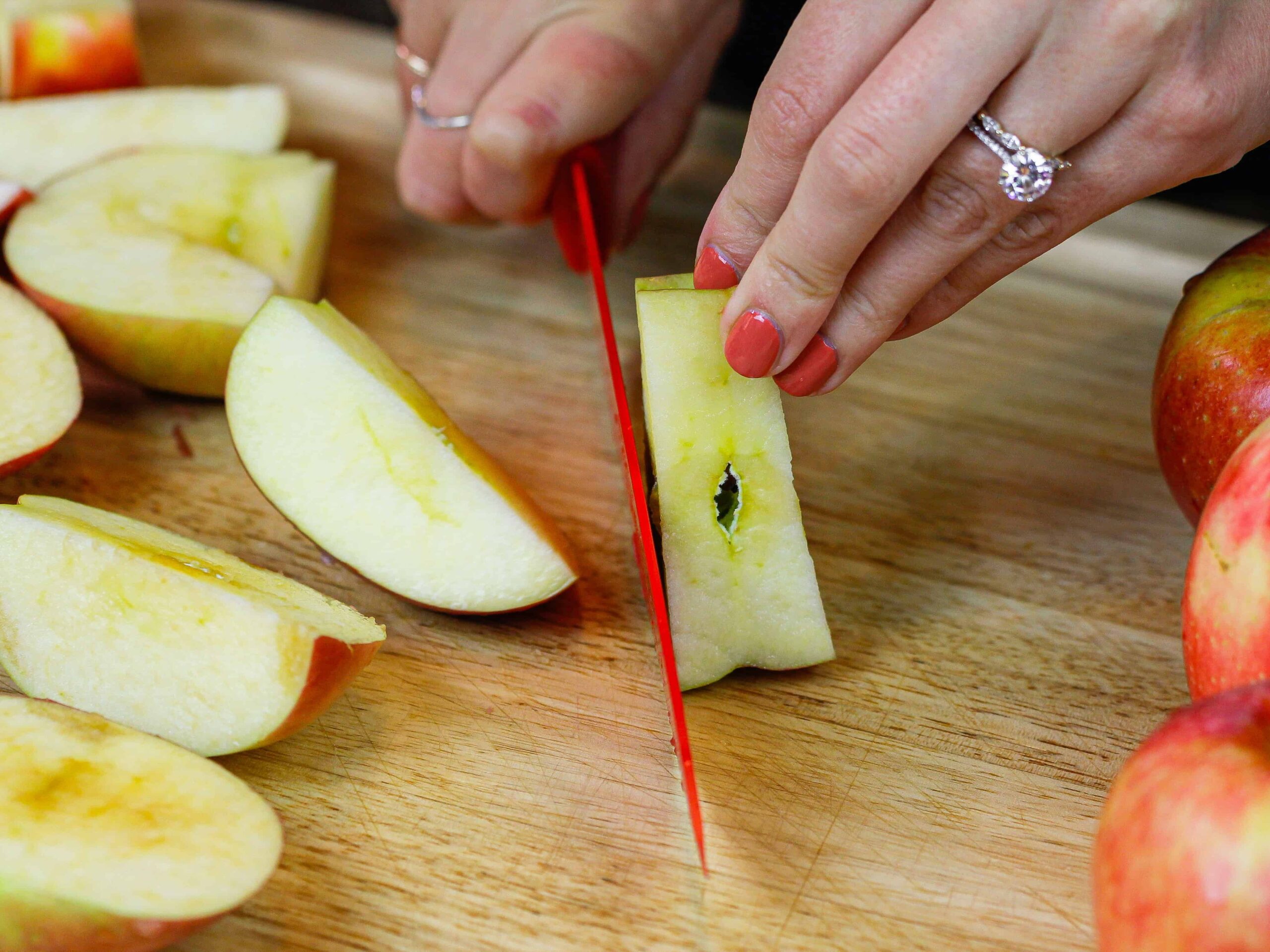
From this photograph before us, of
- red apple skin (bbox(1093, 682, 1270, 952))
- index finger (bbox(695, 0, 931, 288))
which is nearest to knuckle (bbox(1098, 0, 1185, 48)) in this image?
index finger (bbox(695, 0, 931, 288))

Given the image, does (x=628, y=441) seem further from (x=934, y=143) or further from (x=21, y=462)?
(x=21, y=462)

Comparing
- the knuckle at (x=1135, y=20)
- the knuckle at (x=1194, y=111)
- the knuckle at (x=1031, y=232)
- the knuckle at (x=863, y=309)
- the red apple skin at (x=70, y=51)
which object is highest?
the knuckle at (x=1135, y=20)

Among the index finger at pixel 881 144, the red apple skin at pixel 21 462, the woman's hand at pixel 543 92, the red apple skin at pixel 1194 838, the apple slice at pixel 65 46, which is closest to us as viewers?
the red apple skin at pixel 1194 838

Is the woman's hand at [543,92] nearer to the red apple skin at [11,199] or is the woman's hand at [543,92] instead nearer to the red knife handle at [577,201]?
the red knife handle at [577,201]

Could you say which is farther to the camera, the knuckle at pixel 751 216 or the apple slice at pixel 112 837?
the knuckle at pixel 751 216

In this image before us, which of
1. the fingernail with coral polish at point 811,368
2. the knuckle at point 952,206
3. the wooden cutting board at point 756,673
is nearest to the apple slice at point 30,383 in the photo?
the wooden cutting board at point 756,673

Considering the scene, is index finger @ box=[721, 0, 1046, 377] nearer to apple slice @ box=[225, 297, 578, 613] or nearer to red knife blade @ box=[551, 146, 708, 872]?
red knife blade @ box=[551, 146, 708, 872]

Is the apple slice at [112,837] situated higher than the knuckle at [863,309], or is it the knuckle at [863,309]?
the knuckle at [863,309]

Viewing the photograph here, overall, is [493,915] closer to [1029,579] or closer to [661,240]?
[1029,579]
